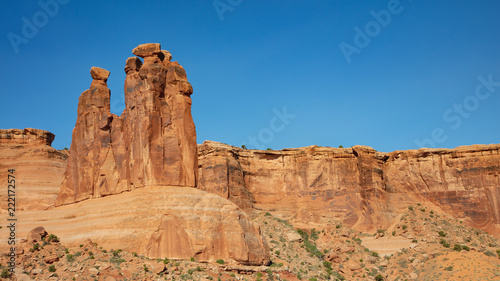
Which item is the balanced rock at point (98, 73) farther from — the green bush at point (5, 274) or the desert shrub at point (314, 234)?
the desert shrub at point (314, 234)

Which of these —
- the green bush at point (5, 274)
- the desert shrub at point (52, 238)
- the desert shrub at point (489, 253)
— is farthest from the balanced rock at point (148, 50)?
the desert shrub at point (489, 253)

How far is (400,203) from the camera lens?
301ft

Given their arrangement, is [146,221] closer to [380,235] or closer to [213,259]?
[213,259]

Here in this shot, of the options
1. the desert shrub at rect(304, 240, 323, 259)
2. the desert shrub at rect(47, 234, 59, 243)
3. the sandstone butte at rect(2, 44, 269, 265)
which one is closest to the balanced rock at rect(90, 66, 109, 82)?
the sandstone butte at rect(2, 44, 269, 265)

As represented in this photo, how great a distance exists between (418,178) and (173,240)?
177ft

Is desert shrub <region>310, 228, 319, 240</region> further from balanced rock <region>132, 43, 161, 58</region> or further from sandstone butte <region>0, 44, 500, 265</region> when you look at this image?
balanced rock <region>132, 43, 161, 58</region>

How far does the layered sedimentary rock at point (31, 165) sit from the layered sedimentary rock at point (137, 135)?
37.9 ft

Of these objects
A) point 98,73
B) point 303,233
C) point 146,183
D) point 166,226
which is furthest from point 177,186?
point 303,233

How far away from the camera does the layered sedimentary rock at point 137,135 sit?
2224 inches

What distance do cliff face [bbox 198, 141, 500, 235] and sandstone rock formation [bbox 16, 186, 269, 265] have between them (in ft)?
97.9

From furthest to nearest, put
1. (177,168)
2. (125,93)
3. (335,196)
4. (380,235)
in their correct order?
(335,196)
(380,235)
(125,93)
(177,168)

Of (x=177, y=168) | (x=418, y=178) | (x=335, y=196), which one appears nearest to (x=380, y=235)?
(x=335, y=196)

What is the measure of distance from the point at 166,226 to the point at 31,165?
35453 mm

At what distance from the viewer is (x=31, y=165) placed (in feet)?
261
